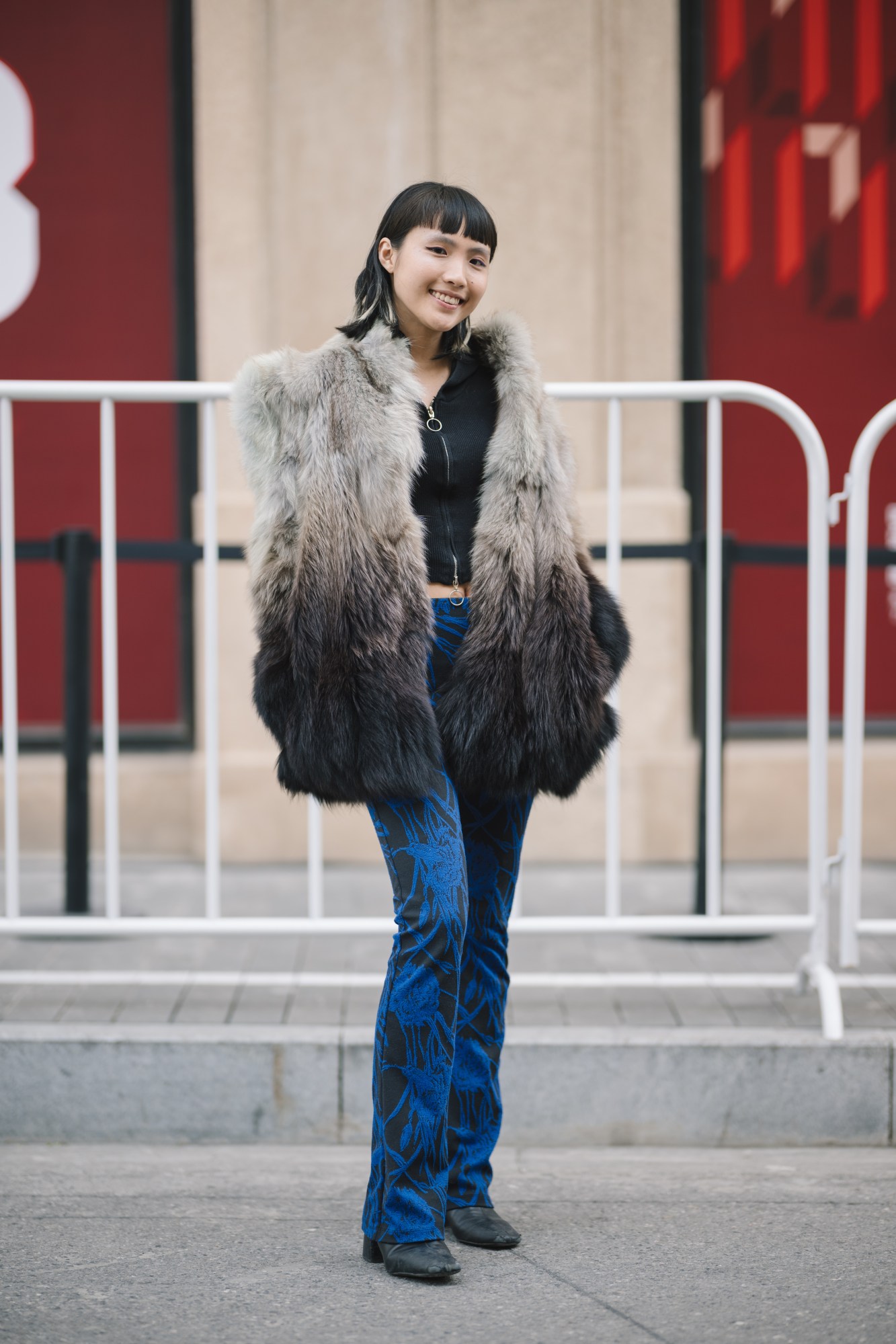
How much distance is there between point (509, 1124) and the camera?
3.55 meters

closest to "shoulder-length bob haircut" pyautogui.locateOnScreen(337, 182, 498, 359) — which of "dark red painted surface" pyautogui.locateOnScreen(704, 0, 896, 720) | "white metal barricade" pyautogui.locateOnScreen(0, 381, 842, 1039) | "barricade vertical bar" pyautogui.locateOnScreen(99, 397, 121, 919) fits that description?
"white metal barricade" pyautogui.locateOnScreen(0, 381, 842, 1039)

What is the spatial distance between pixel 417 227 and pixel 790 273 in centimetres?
353

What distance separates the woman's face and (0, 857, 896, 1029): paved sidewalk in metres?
1.80

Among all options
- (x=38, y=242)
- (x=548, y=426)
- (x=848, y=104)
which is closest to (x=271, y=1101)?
(x=548, y=426)

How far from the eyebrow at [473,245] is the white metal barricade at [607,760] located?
86 cm

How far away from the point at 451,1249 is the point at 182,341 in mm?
3922

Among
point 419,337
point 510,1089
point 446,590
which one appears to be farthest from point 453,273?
point 510,1089

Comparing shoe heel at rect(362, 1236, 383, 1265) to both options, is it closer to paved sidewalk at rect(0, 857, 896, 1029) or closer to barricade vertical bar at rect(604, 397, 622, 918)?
paved sidewalk at rect(0, 857, 896, 1029)

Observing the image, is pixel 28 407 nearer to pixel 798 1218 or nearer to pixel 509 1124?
pixel 509 1124

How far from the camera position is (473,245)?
2787mm

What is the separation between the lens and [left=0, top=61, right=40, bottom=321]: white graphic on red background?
5.79 meters

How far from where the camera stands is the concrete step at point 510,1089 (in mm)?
3531

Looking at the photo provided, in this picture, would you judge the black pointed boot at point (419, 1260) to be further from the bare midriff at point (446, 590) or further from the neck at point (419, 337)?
the neck at point (419, 337)

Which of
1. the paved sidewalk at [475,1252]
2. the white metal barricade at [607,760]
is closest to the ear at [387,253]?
the white metal barricade at [607,760]
